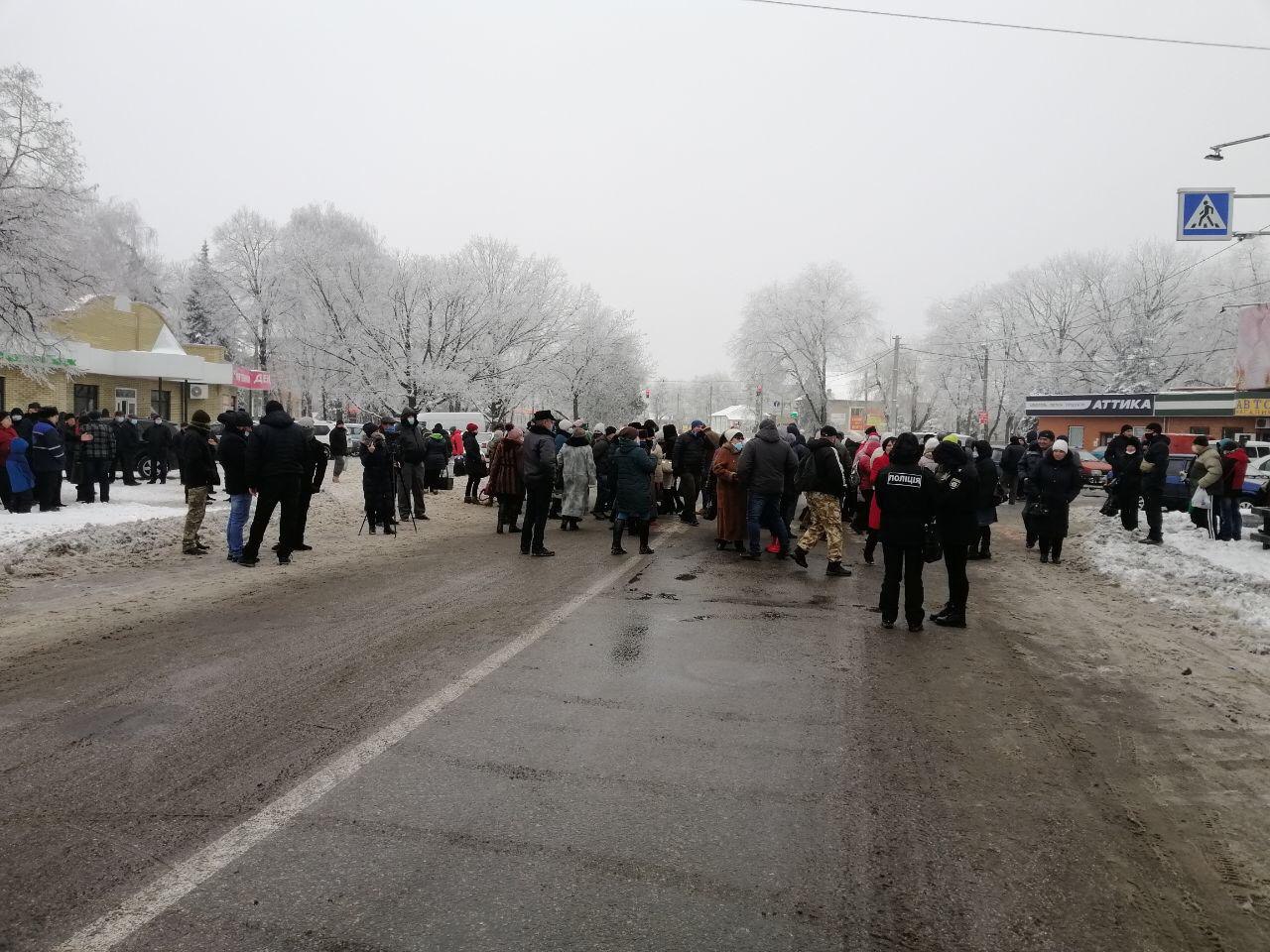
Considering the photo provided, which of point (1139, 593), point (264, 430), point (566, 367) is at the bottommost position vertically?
point (1139, 593)

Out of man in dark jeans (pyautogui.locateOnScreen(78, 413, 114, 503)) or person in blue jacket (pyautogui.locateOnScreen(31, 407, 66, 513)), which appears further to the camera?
man in dark jeans (pyautogui.locateOnScreen(78, 413, 114, 503))

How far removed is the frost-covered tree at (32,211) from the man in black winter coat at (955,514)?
23.0 meters

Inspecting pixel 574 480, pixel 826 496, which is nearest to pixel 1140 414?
pixel 574 480

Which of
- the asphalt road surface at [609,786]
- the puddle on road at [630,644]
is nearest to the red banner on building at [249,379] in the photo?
the asphalt road surface at [609,786]

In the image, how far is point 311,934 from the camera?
9.06 feet

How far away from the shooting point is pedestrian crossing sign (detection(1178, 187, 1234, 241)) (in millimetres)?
14508

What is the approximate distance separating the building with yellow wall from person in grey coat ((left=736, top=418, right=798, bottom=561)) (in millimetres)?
25456

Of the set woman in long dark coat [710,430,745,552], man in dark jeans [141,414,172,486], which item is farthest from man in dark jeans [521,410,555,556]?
man in dark jeans [141,414,172,486]

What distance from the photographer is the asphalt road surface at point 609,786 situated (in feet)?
9.63

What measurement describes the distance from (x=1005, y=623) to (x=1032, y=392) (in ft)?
188

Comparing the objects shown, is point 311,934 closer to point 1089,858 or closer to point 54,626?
point 1089,858

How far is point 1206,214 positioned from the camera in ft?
48.2

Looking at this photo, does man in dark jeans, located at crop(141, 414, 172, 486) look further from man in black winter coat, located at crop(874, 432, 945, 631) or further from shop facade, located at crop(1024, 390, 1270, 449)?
shop facade, located at crop(1024, 390, 1270, 449)

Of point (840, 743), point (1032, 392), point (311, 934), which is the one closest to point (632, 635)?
point (840, 743)
